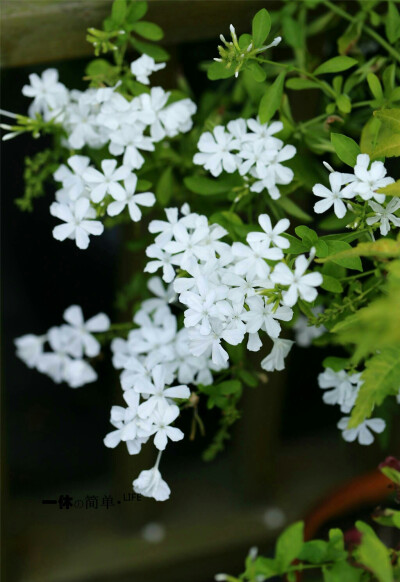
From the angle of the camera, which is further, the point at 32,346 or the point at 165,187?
the point at 32,346

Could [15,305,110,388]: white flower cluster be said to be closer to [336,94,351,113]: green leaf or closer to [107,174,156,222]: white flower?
[107,174,156,222]: white flower

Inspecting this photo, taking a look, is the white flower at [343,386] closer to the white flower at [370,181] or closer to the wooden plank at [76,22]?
the white flower at [370,181]

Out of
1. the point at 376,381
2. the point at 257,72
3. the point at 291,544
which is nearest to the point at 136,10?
the point at 257,72

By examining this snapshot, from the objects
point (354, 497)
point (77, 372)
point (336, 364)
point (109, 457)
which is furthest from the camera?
point (109, 457)

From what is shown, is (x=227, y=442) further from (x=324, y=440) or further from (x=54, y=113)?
(x=54, y=113)

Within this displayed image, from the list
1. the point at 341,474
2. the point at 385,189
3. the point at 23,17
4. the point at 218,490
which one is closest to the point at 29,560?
the point at 218,490

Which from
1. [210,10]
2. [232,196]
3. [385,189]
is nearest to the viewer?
[385,189]

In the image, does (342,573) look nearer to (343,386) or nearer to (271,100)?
(343,386)
